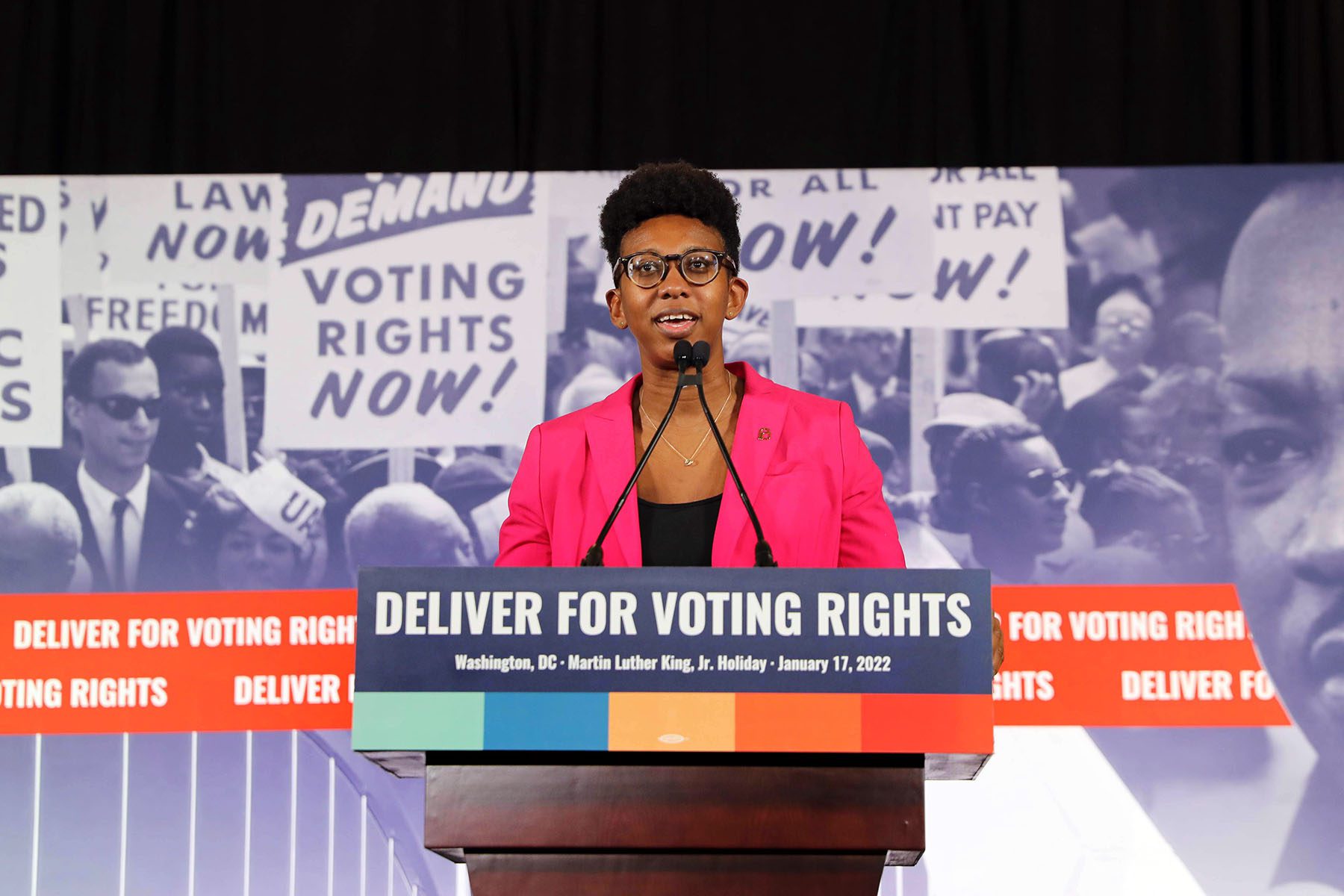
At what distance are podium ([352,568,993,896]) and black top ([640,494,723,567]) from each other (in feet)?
1.79

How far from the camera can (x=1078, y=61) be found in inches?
147

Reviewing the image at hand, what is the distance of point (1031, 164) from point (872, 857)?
2.79 m

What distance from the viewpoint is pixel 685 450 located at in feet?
6.50

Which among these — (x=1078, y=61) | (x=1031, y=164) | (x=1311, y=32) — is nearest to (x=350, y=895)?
(x=1031, y=164)

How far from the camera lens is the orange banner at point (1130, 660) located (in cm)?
318

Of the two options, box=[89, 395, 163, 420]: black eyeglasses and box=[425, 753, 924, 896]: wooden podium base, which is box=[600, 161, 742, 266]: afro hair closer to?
box=[425, 753, 924, 896]: wooden podium base

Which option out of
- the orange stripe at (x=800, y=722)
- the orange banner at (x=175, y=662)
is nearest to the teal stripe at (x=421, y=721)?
the orange stripe at (x=800, y=722)

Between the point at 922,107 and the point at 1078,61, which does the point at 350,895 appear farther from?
the point at 1078,61

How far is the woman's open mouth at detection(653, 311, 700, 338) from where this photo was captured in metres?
1.92

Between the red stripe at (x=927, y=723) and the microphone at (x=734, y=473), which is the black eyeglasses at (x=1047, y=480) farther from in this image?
the red stripe at (x=927, y=723)

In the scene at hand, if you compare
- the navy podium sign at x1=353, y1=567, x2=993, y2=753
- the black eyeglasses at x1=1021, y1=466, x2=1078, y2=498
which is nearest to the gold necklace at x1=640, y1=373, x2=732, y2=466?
the navy podium sign at x1=353, y1=567, x2=993, y2=753

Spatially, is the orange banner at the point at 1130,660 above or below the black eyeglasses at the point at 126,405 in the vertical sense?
below

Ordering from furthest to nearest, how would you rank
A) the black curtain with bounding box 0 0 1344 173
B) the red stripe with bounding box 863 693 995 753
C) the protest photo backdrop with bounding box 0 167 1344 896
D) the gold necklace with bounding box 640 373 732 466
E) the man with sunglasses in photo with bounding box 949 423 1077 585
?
the black curtain with bounding box 0 0 1344 173
the man with sunglasses in photo with bounding box 949 423 1077 585
the protest photo backdrop with bounding box 0 167 1344 896
the gold necklace with bounding box 640 373 732 466
the red stripe with bounding box 863 693 995 753

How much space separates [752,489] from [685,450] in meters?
0.15
